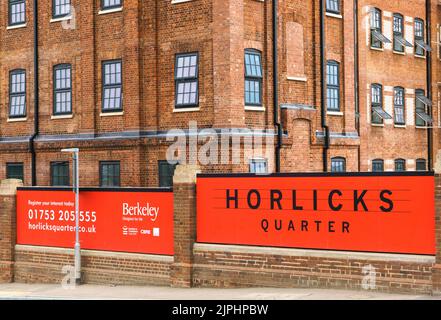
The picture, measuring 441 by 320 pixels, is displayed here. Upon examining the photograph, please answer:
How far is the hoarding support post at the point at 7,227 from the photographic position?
27.6 metres

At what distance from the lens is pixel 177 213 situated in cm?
2289

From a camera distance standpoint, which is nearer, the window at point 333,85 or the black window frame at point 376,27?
the window at point 333,85

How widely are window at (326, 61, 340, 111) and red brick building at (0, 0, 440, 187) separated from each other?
0.05 metres

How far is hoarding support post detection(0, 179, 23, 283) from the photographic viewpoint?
27.6 meters

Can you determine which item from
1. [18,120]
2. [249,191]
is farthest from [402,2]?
[249,191]

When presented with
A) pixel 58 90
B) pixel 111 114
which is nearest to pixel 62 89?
pixel 58 90

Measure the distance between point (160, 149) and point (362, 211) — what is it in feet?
37.8

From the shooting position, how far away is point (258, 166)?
28.6m

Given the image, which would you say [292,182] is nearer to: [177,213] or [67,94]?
[177,213]

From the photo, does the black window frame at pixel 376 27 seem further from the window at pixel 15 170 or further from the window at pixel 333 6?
the window at pixel 15 170

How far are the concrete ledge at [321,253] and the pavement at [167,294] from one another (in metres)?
0.83

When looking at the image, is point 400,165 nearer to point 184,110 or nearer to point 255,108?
point 255,108

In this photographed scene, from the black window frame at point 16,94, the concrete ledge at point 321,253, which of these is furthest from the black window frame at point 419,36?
the concrete ledge at point 321,253

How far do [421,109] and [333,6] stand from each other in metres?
10.4
